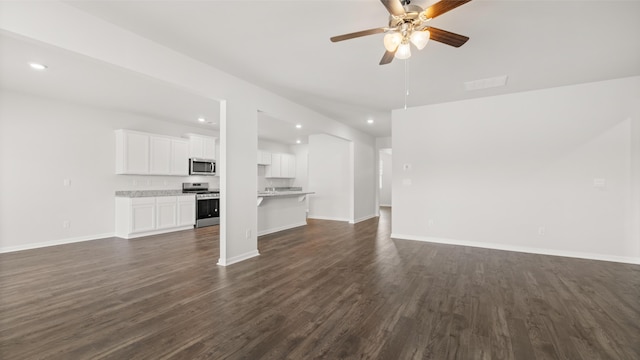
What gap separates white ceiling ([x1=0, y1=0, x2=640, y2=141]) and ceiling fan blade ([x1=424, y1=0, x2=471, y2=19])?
52 cm

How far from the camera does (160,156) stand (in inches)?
248

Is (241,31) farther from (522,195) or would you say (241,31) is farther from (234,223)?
(522,195)

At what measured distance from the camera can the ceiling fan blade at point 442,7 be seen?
1.84 m

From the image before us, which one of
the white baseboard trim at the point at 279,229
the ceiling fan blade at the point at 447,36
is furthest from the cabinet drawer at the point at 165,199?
the ceiling fan blade at the point at 447,36

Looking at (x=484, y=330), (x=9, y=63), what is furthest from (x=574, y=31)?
(x=9, y=63)

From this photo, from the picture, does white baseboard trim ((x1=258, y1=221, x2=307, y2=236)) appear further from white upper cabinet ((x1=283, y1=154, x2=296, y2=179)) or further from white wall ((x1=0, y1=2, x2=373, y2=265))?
white upper cabinet ((x1=283, y1=154, x2=296, y2=179))

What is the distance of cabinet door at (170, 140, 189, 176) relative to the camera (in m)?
6.57

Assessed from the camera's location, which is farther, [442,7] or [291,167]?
[291,167]

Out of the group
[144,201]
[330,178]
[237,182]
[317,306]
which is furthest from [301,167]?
[317,306]

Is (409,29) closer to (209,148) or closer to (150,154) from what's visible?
(150,154)

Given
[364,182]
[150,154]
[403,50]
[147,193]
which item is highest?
[403,50]

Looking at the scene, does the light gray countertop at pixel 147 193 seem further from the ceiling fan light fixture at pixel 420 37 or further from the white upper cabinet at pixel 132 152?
the ceiling fan light fixture at pixel 420 37

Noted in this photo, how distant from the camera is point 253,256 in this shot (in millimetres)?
4121

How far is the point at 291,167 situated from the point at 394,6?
8.44 meters
